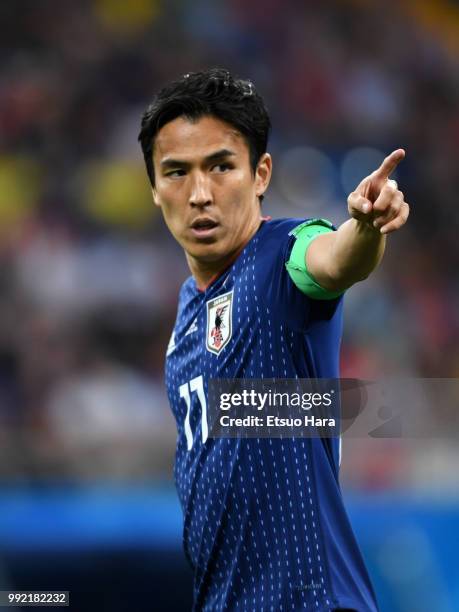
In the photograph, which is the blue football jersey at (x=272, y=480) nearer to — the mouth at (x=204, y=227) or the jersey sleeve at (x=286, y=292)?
the jersey sleeve at (x=286, y=292)

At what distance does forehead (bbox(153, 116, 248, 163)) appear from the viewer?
9.24 ft

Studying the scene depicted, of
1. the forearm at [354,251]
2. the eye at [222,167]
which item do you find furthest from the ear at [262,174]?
the forearm at [354,251]

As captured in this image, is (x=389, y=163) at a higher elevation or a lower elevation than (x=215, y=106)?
lower

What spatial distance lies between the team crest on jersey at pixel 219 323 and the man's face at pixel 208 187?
16 cm

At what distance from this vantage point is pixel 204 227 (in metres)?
2.80

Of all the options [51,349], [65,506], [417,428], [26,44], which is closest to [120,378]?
[51,349]

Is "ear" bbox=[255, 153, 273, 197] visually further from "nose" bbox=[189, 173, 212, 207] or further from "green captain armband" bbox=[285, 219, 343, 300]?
"green captain armband" bbox=[285, 219, 343, 300]

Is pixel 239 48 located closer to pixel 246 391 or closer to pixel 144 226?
pixel 144 226

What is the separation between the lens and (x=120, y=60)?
775 cm

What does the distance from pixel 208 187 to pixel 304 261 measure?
1.65ft

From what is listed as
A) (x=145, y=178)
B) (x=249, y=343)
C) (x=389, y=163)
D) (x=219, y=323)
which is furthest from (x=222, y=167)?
(x=145, y=178)

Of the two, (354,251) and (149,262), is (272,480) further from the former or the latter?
(149,262)

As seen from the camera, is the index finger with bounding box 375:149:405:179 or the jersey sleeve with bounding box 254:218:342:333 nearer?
the index finger with bounding box 375:149:405:179

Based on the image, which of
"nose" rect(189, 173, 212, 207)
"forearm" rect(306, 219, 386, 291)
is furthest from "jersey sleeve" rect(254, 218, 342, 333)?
"nose" rect(189, 173, 212, 207)
